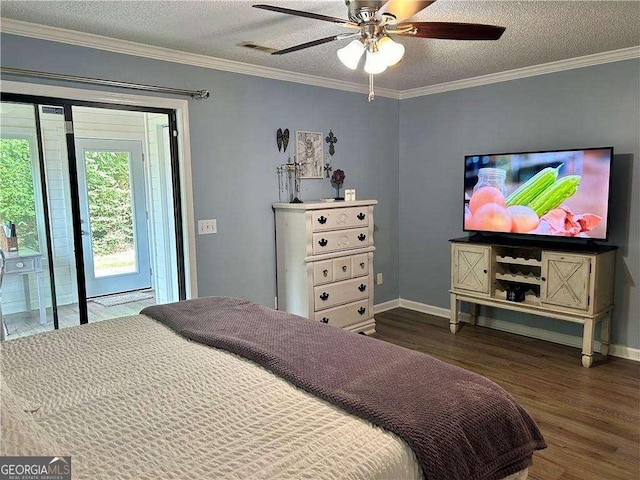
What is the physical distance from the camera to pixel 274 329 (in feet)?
6.80

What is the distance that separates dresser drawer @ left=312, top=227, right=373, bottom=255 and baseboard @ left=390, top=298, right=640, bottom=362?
3.94ft

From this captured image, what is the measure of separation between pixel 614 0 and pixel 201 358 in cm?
282

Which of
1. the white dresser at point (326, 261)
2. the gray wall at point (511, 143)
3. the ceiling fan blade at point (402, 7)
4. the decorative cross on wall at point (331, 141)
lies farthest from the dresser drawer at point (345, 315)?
the ceiling fan blade at point (402, 7)

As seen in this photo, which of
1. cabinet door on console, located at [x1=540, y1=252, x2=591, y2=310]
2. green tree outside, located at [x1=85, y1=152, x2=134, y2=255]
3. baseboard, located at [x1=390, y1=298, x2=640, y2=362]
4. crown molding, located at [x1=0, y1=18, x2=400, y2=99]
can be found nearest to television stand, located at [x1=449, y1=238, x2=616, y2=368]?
cabinet door on console, located at [x1=540, y1=252, x2=591, y2=310]

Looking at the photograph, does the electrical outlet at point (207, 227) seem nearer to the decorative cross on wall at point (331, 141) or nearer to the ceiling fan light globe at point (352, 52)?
the decorative cross on wall at point (331, 141)

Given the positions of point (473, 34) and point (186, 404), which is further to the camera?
point (473, 34)

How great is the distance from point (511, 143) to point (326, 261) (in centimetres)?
211

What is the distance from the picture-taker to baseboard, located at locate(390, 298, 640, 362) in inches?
145

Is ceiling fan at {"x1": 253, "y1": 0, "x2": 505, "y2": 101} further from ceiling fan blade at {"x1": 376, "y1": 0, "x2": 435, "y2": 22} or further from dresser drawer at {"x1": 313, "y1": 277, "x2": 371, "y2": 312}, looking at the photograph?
dresser drawer at {"x1": 313, "y1": 277, "x2": 371, "y2": 312}

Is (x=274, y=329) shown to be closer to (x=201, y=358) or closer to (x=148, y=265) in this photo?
(x=201, y=358)

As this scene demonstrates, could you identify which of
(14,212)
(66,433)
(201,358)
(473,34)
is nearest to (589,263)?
(473,34)

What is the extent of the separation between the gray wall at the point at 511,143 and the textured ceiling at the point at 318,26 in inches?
13.3

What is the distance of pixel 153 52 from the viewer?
10.6 ft

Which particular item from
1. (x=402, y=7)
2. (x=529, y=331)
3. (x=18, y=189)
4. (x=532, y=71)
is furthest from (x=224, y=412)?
(x=532, y=71)
